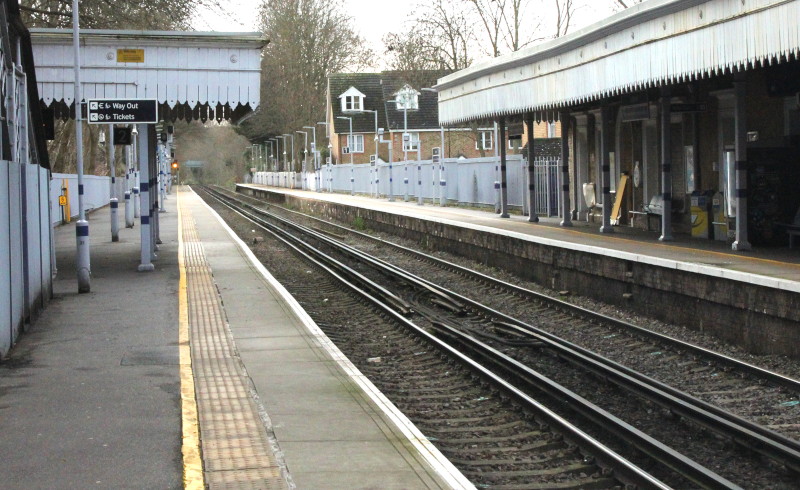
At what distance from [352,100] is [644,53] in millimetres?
68636

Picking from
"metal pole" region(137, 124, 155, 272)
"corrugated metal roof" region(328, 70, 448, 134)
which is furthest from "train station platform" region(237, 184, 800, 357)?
"corrugated metal roof" region(328, 70, 448, 134)

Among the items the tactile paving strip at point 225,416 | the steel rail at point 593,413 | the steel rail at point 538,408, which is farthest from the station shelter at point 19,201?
the steel rail at point 593,413

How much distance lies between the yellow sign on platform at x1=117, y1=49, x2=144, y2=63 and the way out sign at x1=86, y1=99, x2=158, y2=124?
1652 millimetres

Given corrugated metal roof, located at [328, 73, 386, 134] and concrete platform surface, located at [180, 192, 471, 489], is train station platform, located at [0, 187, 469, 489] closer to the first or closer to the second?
concrete platform surface, located at [180, 192, 471, 489]

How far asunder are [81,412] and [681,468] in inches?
171

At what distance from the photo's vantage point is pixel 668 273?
1379 cm

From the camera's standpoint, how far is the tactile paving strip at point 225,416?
20.0ft

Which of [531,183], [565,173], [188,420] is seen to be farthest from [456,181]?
[188,420]

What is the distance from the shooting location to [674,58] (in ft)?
51.9

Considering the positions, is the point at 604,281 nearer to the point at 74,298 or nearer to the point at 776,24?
the point at 776,24

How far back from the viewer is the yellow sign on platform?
18.6m

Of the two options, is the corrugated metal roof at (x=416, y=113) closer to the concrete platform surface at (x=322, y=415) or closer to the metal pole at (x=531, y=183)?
the metal pole at (x=531, y=183)

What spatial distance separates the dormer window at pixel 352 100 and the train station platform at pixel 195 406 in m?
70.3

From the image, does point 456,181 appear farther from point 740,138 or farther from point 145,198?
point 740,138
